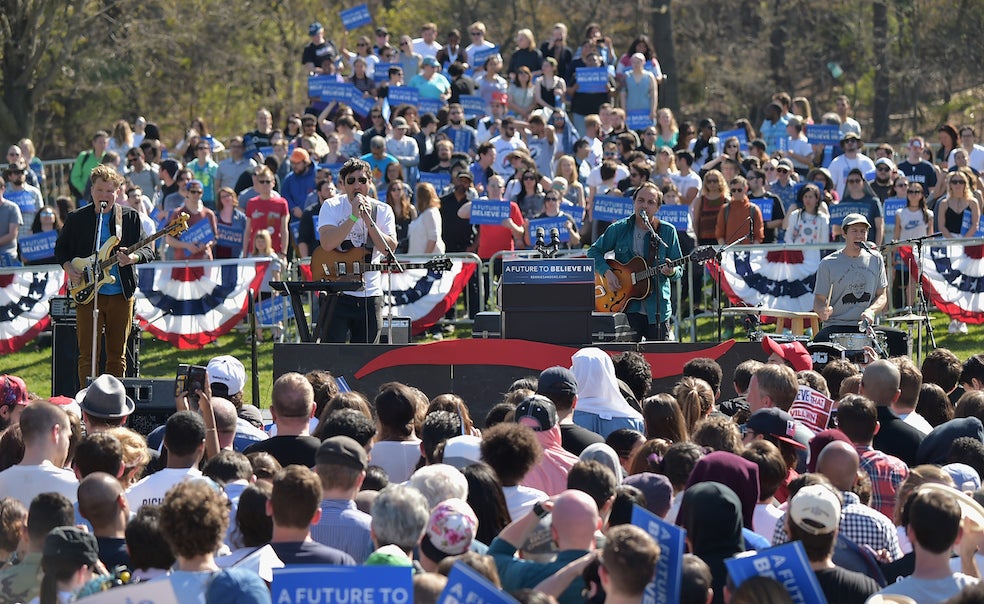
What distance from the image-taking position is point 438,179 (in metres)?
20.6

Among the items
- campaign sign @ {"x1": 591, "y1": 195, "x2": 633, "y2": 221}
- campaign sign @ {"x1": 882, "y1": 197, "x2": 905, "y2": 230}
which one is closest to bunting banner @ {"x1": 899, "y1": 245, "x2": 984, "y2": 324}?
campaign sign @ {"x1": 882, "y1": 197, "x2": 905, "y2": 230}

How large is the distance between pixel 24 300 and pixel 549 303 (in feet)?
22.8

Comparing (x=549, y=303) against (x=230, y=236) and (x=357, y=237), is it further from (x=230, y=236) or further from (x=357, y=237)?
(x=230, y=236)

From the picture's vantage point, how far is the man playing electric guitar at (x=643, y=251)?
14492 mm

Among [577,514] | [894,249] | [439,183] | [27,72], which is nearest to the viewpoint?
[577,514]

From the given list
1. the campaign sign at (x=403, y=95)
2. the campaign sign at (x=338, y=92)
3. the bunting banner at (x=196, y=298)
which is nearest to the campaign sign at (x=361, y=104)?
the campaign sign at (x=338, y=92)

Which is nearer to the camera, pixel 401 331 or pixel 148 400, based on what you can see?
pixel 148 400

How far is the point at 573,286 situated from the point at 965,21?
79.5 feet

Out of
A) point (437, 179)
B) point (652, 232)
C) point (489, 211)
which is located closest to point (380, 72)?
point (437, 179)

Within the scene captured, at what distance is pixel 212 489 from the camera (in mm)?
6047

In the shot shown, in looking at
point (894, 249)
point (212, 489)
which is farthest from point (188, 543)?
point (894, 249)

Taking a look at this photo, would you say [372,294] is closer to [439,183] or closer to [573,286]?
[573,286]

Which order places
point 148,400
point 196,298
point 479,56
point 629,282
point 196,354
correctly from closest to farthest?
point 148,400
point 629,282
point 196,298
point 196,354
point 479,56

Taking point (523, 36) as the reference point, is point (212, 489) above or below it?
below
